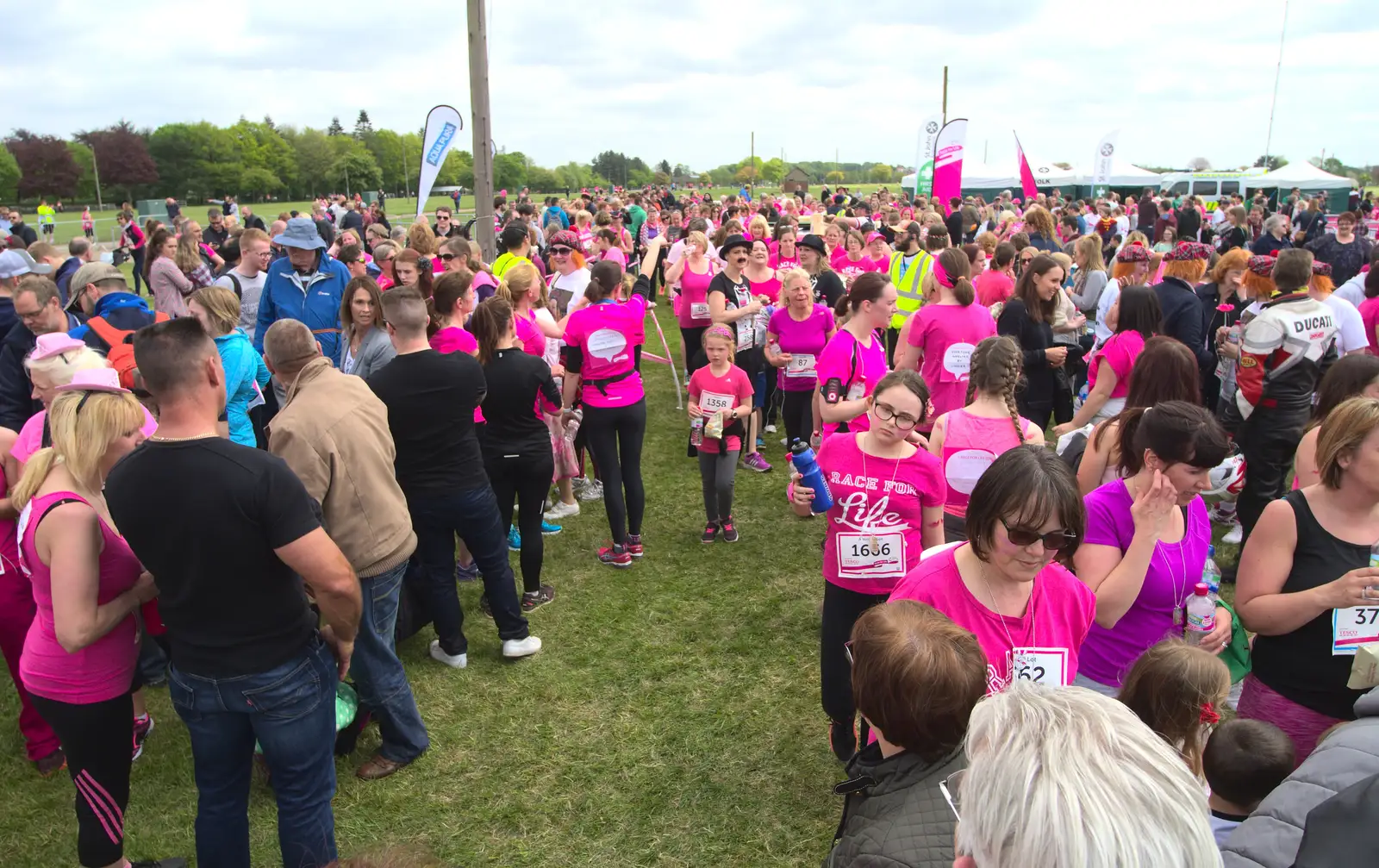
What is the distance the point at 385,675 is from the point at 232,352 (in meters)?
2.30

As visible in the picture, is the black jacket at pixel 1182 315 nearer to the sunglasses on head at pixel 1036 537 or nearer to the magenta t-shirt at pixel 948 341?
the magenta t-shirt at pixel 948 341

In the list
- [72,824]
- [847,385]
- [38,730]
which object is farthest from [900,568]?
[38,730]

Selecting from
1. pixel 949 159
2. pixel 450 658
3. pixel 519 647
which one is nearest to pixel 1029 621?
pixel 519 647

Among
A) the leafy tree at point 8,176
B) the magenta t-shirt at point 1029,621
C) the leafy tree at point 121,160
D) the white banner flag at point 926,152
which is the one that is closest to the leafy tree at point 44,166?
the leafy tree at point 8,176

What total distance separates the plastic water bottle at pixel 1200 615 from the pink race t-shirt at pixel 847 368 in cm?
249

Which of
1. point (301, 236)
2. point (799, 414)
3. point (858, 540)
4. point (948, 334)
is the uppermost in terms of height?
point (301, 236)

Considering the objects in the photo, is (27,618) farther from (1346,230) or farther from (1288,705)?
(1346,230)

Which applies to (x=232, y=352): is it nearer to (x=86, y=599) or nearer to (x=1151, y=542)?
(x=86, y=599)

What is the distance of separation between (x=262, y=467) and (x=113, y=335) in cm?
365

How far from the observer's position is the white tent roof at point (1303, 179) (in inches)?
1180

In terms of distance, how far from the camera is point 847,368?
5023mm

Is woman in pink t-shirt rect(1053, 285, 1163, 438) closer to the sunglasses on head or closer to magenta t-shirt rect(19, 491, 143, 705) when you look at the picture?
the sunglasses on head

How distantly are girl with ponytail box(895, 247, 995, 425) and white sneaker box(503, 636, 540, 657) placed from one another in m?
2.96

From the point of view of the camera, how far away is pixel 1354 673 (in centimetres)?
250
